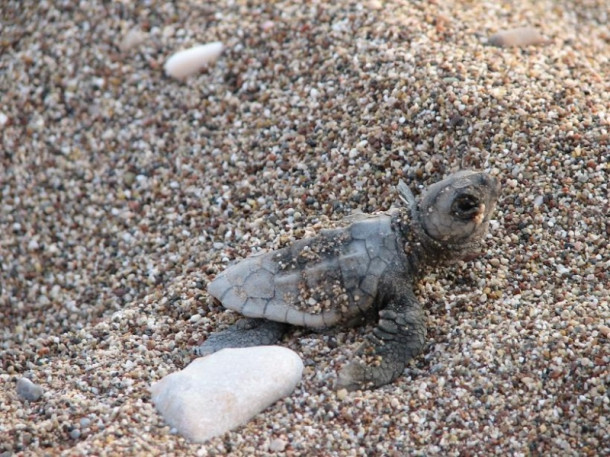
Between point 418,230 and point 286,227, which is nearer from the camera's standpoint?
point 418,230

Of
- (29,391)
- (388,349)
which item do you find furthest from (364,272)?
(29,391)

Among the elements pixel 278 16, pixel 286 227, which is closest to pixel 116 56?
pixel 278 16

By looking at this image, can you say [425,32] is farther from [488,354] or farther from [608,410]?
[608,410]

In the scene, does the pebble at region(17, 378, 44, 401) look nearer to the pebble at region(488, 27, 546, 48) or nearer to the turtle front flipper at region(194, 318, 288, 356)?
the turtle front flipper at region(194, 318, 288, 356)

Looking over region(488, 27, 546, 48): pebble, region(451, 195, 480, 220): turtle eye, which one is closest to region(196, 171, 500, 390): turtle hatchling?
region(451, 195, 480, 220): turtle eye

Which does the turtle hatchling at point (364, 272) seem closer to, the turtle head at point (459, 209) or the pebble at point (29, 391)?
the turtle head at point (459, 209)

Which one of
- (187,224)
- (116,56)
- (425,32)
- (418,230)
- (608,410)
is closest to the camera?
(608,410)
